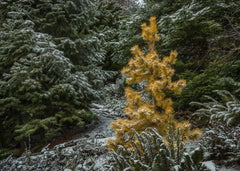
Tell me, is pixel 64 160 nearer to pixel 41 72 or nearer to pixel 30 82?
pixel 30 82

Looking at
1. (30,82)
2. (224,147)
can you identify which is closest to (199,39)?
(224,147)

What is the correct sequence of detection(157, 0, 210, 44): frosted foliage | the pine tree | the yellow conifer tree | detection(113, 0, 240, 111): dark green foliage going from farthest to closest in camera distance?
detection(157, 0, 210, 44): frosted foliage → the pine tree → detection(113, 0, 240, 111): dark green foliage → the yellow conifer tree

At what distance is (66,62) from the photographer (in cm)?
433

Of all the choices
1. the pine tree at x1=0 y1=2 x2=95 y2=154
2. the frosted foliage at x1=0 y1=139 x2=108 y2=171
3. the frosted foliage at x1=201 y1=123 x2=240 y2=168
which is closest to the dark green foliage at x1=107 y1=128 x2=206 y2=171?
the frosted foliage at x1=201 y1=123 x2=240 y2=168

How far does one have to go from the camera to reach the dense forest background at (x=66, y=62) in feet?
13.0

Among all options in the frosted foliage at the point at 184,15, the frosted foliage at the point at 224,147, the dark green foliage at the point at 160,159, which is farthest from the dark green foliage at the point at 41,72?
the frosted foliage at the point at 224,147

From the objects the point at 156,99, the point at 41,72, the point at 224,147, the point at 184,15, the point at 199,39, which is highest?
the point at 184,15

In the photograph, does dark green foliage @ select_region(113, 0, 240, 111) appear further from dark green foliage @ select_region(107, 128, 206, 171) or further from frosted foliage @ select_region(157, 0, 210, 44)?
dark green foliage @ select_region(107, 128, 206, 171)

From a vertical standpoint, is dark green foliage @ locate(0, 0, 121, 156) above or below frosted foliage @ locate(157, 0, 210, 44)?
below

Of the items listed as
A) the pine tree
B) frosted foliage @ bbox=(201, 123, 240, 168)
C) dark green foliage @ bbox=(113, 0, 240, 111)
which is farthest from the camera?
the pine tree

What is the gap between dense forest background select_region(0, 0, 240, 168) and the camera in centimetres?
398

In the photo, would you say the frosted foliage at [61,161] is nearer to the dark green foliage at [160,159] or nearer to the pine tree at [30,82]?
the dark green foliage at [160,159]

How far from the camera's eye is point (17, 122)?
430 cm

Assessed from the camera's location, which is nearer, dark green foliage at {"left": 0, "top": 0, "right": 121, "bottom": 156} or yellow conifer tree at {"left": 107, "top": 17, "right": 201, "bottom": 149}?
yellow conifer tree at {"left": 107, "top": 17, "right": 201, "bottom": 149}
